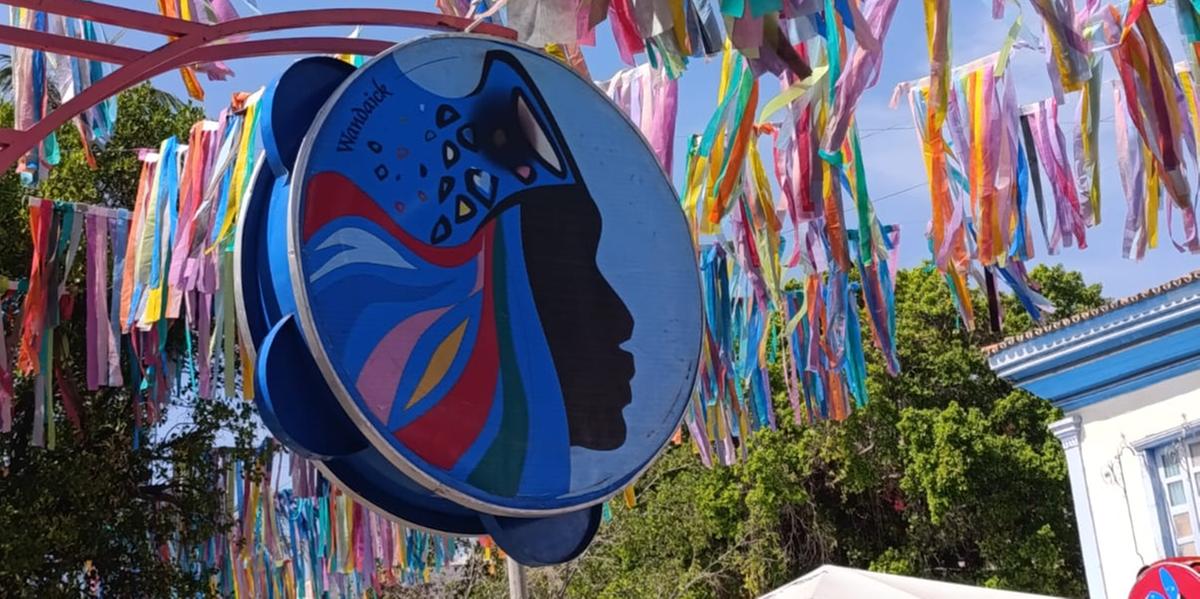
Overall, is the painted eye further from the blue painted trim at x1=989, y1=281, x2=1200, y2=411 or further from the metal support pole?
the blue painted trim at x1=989, y1=281, x2=1200, y2=411

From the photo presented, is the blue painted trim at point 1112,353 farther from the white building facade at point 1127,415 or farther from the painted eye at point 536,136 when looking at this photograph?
the painted eye at point 536,136

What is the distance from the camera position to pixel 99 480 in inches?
325

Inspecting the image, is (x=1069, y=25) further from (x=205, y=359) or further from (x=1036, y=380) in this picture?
(x=1036, y=380)

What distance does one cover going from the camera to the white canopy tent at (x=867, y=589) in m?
8.43

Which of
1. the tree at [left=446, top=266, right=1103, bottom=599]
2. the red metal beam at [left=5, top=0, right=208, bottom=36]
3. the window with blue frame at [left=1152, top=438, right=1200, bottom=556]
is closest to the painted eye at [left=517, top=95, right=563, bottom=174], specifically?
the red metal beam at [left=5, top=0, right=208, bottom=36]

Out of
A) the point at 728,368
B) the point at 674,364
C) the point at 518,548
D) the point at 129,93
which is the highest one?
the point at 129,93

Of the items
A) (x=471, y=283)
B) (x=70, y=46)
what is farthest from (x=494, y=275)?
(x=70, y=46)

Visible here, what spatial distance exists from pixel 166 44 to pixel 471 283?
6.60 feet

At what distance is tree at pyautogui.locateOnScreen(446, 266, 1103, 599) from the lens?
19828 millimetres

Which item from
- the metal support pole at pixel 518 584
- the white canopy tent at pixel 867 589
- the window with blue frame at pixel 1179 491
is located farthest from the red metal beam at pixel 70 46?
the window with blue frame at pixel 1179 491

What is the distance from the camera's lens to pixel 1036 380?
42.9 feet

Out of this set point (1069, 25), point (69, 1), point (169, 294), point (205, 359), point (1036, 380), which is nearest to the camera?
point (69, 1)

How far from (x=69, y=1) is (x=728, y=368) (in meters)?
5.37

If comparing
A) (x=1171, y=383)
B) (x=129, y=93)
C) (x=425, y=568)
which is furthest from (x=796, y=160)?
(x=425, y=568)
